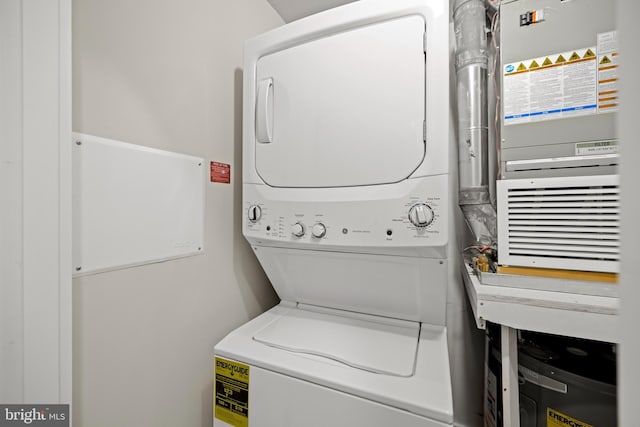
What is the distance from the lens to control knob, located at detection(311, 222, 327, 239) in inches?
43.3

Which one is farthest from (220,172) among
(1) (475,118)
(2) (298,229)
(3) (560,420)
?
(3) (560,420)

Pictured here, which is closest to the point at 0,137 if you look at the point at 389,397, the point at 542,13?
the point at 389,397

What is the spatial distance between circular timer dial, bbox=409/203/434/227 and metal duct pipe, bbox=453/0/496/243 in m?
0.52

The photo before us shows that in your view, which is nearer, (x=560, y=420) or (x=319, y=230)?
(x=560, y=420)

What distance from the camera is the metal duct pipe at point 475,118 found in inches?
51.9

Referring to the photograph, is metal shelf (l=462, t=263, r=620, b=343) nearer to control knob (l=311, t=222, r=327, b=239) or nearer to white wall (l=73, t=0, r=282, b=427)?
control knob (l=311, t=222, r=327, b=239)

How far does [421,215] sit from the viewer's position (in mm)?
948

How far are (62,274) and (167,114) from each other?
65 cm

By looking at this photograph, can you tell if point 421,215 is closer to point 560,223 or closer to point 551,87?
point 560,223

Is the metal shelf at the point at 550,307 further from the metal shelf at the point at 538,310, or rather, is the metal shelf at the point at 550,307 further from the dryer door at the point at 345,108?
the dryer door at the point at 345,108

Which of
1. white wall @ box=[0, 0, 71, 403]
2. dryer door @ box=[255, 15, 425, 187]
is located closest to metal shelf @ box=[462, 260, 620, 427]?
dryer door @ box=[255, 15, 425, 187]

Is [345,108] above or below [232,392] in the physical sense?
above

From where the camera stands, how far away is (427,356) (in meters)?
0.98

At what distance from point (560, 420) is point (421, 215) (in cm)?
91
